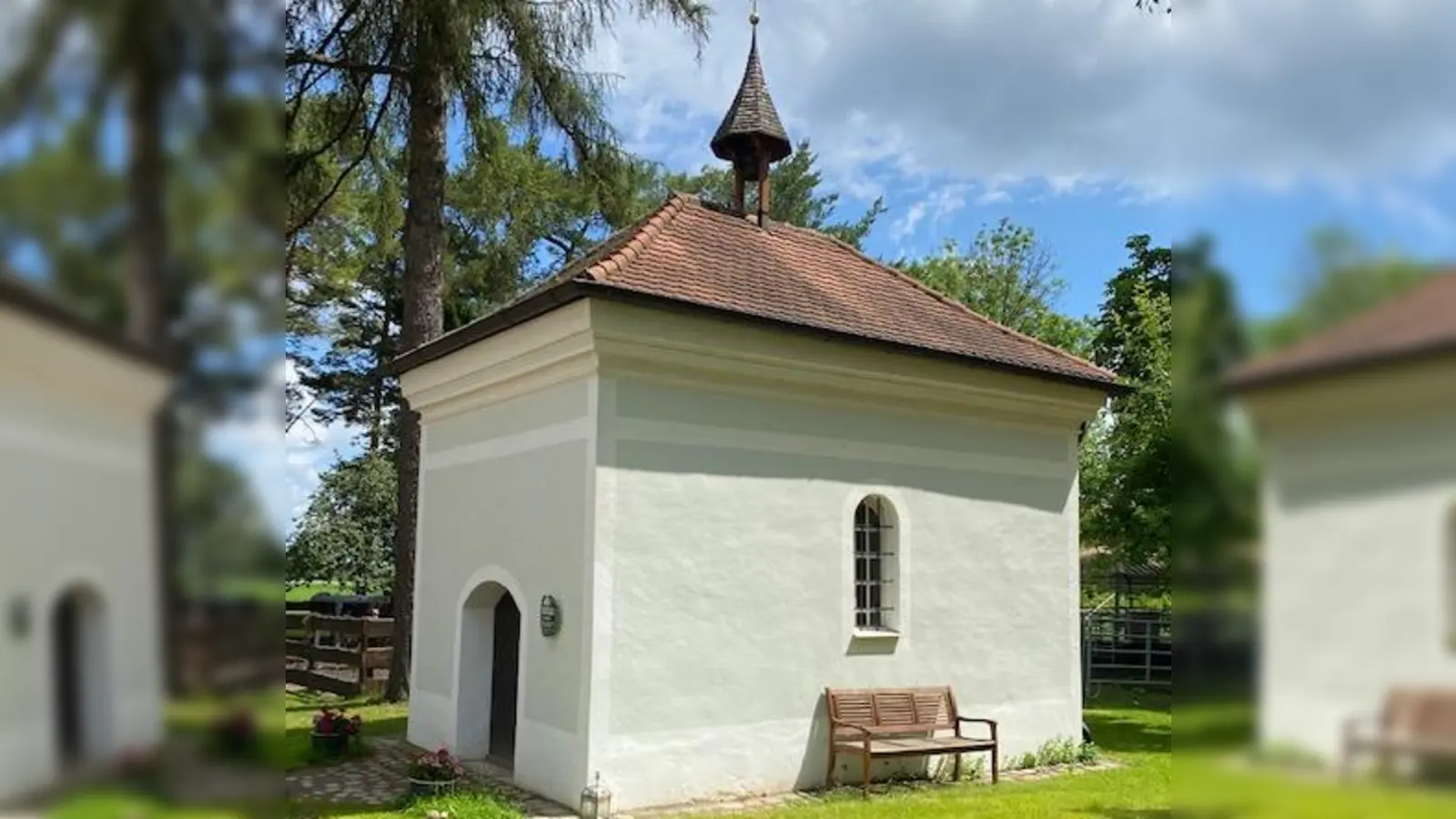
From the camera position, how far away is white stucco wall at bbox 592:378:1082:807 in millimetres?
9719

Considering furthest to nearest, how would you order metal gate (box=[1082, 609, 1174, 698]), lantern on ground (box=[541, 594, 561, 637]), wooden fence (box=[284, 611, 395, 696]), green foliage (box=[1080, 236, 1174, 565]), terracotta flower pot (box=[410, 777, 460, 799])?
metal gate (box=[1082, 609, 1174, 698]), wooden fence (box=[284, 611, 395, 696]), green foliage (box=[1080, 236, 1174, 565]), lantern on ground (box=[541, 594, 561, 637]), terracotta flower pot (box=[410, 777, 460, 799])

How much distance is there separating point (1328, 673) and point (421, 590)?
41.3 ft

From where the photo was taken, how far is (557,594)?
10008 mm

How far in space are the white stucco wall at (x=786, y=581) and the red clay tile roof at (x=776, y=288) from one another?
81cm

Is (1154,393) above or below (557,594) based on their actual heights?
above

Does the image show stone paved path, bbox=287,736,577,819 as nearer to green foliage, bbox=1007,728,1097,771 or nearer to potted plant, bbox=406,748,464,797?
potted plant, bbox=406,748,464,797

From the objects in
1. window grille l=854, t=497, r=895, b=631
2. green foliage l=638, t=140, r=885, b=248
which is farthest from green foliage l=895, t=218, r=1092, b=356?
window grille l=854, t=497, r=895, b=631

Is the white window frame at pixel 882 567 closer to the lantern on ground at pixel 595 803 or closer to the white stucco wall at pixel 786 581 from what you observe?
the white stucco wall at pixel 786 581

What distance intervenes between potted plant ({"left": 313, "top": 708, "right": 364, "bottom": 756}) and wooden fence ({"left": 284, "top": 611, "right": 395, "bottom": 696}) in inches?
220

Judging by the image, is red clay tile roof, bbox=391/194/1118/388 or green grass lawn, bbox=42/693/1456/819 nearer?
green grass lawn, bbox=42/693/1456/819

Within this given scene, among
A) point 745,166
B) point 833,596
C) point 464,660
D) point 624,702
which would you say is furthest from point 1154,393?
point 464,660

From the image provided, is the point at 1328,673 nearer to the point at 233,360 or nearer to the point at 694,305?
the point at 233,360

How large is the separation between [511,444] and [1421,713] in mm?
10505

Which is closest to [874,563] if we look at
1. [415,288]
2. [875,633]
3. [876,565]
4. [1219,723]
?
[876,565]
